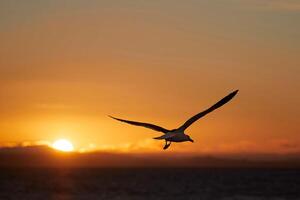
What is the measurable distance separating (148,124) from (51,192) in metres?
64.7

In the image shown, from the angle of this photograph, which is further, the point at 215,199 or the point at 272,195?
the point at 272,195

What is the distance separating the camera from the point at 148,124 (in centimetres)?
2047

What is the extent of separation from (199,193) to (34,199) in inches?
709

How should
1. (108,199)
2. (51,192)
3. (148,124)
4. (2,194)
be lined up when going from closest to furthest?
(148,124), (108,199), (2,194), (51,192)

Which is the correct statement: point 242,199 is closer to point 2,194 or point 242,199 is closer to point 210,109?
point 2,194

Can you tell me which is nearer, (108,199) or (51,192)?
(108,199)

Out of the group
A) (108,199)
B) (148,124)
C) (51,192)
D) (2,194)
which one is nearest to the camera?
(148,124)

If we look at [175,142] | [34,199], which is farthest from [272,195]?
[175,142]

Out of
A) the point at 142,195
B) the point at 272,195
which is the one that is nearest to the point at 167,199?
the point at 142,195

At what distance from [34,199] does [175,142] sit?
5275cm

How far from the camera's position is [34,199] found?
7181 centimetres

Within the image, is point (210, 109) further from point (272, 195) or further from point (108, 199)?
point (272, 195)

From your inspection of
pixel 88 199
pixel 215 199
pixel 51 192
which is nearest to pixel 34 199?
pixel 88 199

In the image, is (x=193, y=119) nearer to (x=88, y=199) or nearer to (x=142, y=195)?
(x=88, y=199)
